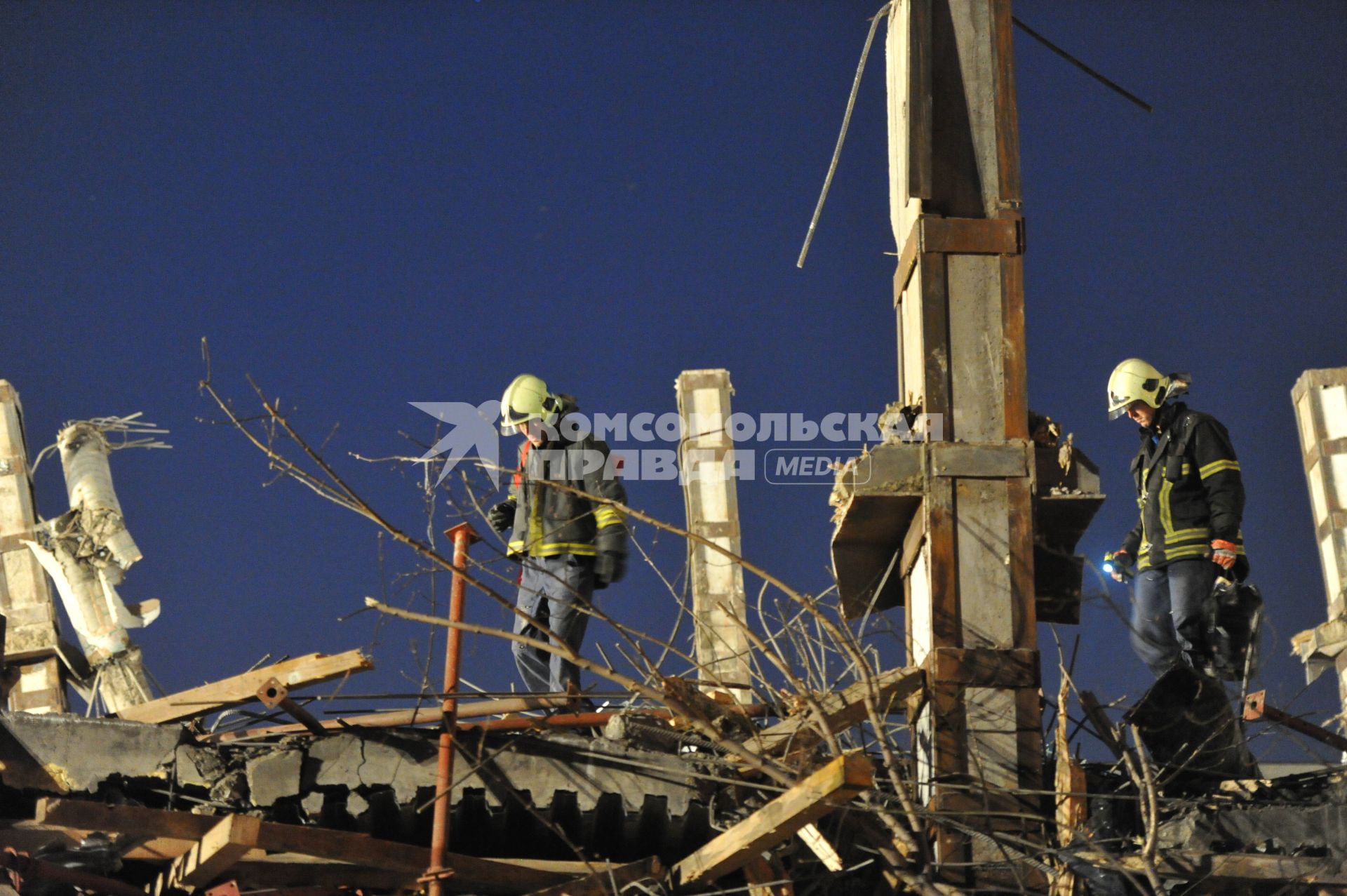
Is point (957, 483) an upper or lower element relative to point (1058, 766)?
upper

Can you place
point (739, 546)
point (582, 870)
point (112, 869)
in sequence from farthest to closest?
point (739, 546)
point (582, 870)
point (112, 869)

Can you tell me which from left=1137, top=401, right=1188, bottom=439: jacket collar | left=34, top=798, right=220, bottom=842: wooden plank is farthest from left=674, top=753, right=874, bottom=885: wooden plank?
left=1137, top=401, right=1188, bottom=439: jacket collar

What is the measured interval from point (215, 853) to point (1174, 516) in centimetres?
547

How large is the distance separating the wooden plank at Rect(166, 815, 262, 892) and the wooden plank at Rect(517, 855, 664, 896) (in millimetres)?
1066

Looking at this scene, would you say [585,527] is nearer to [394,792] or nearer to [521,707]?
[521,707]

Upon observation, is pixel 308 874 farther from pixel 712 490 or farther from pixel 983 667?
pixel 712 490

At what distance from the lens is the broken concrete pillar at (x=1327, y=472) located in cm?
1283

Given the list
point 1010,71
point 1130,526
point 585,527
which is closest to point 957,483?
point 1010,71

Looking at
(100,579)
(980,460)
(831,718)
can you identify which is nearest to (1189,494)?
(980,460)

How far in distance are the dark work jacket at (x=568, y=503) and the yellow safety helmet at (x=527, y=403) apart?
0.09 meters

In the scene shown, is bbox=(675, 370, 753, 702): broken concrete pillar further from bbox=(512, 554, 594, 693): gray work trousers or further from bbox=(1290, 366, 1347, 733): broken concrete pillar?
bbox=(1290, 366, 1347, 733): broken concrete pillar

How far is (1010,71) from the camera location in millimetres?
7617

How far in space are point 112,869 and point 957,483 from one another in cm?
372

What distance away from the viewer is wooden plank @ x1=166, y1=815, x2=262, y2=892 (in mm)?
5332
